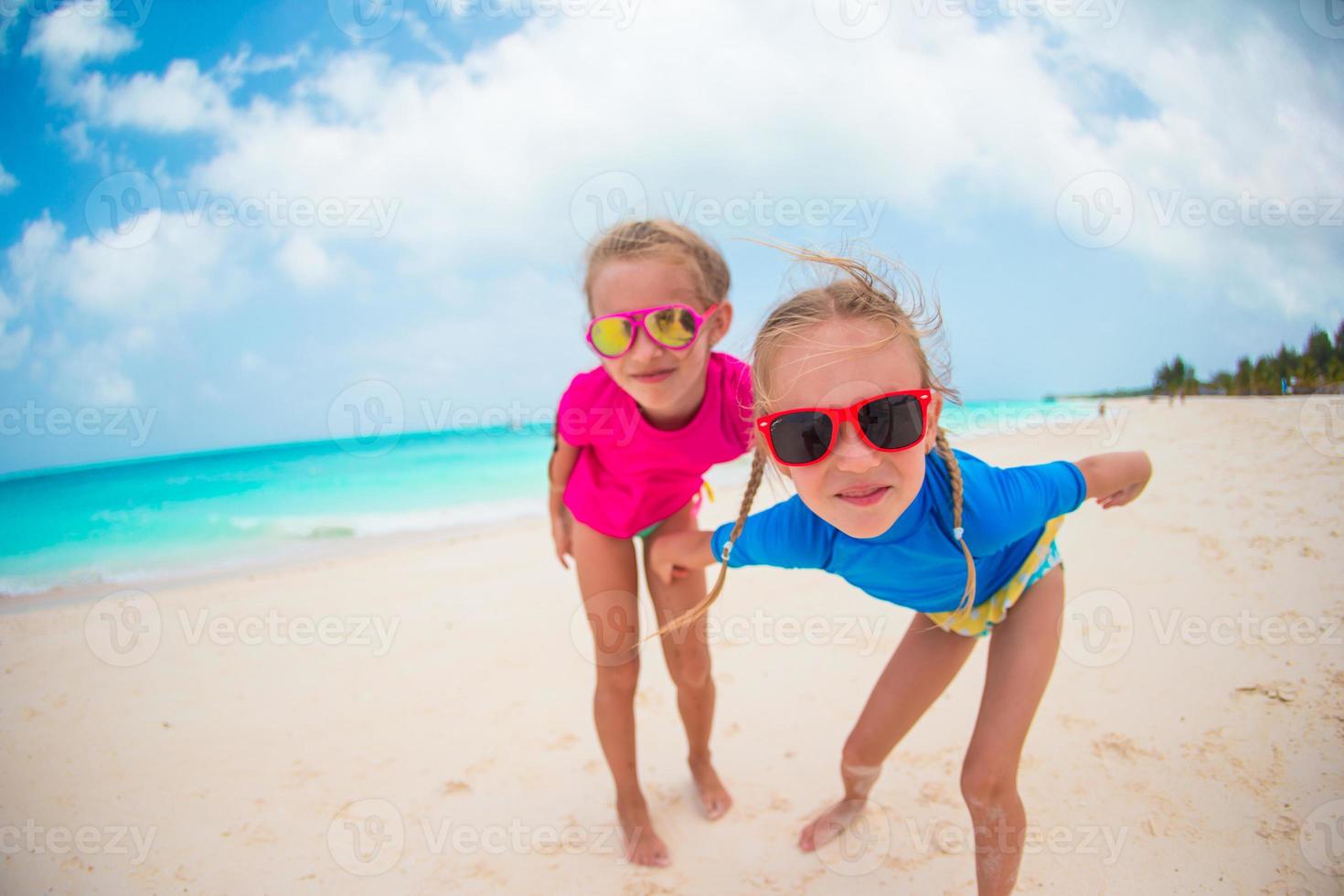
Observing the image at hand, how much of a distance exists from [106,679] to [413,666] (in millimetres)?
1985

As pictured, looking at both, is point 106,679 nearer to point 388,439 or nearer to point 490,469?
point 490,469

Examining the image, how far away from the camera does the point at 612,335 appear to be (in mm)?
2436

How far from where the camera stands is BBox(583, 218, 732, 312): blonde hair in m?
2.54

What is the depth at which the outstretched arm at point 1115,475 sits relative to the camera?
82.2 inches

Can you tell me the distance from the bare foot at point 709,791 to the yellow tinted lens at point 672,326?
1963mm

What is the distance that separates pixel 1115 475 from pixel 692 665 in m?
1.79

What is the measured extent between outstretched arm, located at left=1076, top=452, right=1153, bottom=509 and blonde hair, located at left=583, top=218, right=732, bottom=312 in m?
1.50

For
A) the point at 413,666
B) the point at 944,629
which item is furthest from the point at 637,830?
the point at 413,666

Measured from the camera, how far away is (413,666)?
176 inches

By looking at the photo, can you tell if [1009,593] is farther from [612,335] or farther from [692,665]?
[612,335]

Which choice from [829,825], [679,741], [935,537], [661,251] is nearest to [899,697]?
[829,825]

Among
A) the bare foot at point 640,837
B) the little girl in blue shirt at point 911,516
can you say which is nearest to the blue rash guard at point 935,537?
the little girl in blue shirt at point 911,516

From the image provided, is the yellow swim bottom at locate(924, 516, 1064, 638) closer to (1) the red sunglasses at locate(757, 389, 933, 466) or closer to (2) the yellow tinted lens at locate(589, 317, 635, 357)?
(1) the red sunglasses at locate(757, 389, 933, 466)

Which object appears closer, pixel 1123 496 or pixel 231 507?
pixel 1123 496
